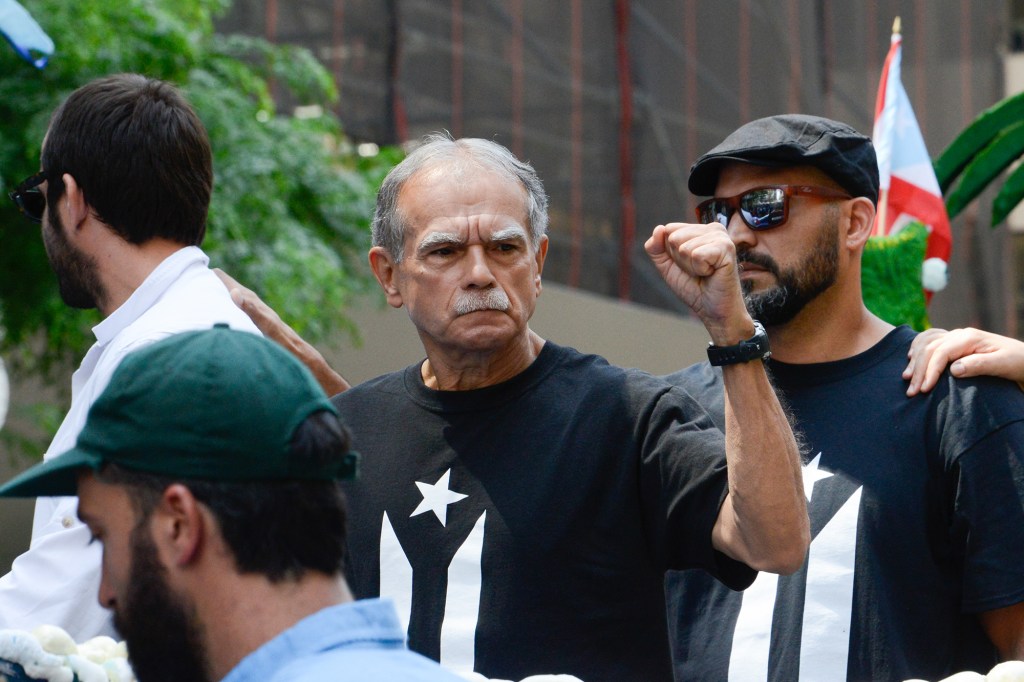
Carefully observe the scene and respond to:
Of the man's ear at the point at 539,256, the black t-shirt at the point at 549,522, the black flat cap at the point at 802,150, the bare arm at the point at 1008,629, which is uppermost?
the black flat cap at the point at 802,150

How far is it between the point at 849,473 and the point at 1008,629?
412mm

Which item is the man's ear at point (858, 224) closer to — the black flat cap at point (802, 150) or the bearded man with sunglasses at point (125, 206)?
the black flat cap at point (802, 150)

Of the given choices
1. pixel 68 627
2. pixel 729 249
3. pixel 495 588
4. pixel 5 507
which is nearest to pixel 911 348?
pixel 729 249

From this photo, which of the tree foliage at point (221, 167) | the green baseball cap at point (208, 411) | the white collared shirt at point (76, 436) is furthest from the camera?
the tree foliage at point (221, 167)

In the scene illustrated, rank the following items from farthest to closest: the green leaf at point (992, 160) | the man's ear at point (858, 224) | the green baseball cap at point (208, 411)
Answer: the green leaf at point (992, 160) → the man's ear at point (858, 224) → the green baseball cap at point (208, 411)

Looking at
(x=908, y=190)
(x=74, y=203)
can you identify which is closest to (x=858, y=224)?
(x=908, y=190)

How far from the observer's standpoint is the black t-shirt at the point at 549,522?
2602 mm

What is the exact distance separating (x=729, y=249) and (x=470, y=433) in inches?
25.4

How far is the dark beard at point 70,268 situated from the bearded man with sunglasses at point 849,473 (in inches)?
50.4

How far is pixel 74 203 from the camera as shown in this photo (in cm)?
304

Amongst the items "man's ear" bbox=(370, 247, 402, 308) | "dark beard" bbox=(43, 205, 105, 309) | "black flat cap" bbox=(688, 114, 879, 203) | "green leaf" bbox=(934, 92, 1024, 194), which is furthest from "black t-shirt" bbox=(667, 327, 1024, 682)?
"green leaf" bbox=(934, 92, 1024, 194)

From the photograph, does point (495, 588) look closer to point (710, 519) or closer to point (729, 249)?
point (710, 519)

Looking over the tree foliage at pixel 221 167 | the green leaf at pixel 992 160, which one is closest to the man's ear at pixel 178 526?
the green leaf at pixel 992 160

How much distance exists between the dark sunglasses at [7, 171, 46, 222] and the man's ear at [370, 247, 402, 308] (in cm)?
68
